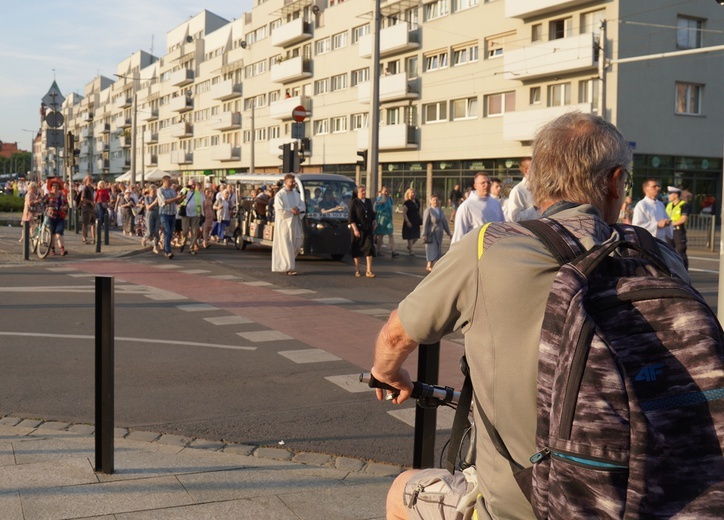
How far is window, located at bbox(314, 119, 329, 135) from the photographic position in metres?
60.5

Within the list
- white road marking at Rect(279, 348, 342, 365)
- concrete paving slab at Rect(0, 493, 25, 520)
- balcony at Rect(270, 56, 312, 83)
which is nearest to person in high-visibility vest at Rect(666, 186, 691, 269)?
white road marking at Rect(279, 348, 342, 365)

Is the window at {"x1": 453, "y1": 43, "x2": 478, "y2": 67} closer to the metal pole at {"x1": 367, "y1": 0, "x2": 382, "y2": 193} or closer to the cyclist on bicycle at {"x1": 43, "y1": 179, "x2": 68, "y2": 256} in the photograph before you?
the metal pole at {"x1": 367, "y1": 0, "x2": 382, "y2": 193}

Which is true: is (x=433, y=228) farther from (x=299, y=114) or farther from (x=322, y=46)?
(x=322, y=46)

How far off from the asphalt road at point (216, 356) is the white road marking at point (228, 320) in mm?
46

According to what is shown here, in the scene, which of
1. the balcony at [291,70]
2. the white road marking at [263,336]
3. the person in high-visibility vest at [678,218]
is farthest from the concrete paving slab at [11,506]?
the balcony at [291,70]

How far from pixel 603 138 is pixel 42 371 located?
6422 mm

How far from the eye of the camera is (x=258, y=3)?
73.1 m

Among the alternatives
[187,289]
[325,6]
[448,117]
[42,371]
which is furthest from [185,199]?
[325,6]

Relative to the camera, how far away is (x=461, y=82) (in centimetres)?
4569

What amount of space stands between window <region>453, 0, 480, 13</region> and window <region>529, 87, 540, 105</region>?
20.9 feet

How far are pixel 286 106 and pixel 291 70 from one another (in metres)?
2.49

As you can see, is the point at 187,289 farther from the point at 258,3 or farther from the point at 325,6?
the point at 258,3

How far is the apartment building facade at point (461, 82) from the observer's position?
3662 centimetres

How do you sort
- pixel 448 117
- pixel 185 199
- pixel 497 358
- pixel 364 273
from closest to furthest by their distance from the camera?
pixel 497 358 < pixel 364 273 < pixel 185 199 < pixel 448 117
